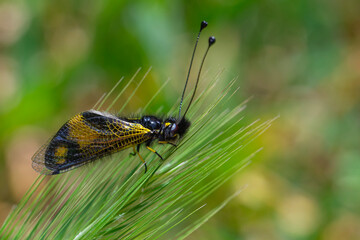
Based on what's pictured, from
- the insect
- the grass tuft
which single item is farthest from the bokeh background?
the grass tuft

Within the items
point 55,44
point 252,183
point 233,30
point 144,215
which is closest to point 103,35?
point 55,44

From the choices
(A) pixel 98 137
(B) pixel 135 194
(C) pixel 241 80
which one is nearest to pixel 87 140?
(A) pixel 98 137

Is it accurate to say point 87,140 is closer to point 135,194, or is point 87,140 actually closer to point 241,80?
point 135,194

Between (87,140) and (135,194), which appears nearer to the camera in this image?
(135,194)

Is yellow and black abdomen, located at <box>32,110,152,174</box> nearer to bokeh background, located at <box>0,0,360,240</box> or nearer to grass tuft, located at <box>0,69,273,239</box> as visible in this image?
grass tuft, located at <box>0,69,273,239</box>

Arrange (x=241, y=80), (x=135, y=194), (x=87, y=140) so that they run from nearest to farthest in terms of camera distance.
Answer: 1. (x=135, y=194)
2. (x=87, y=140)
3. (x=241, y=80)

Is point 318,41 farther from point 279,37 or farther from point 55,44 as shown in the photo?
point 55,44
